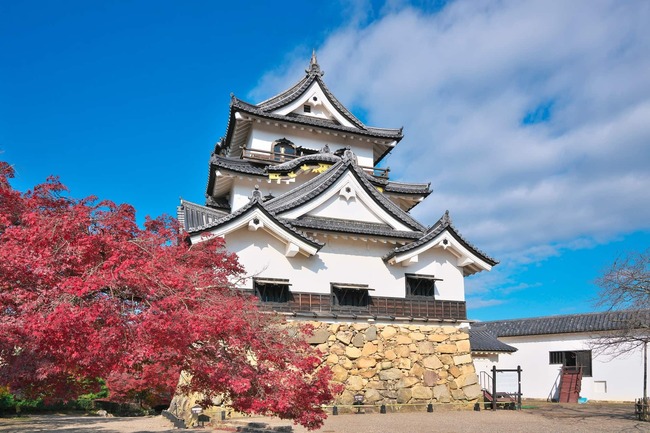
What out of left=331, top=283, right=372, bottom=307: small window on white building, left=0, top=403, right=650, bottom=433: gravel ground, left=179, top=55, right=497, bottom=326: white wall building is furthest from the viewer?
left=331, top=283, right=372, bottom=307: small window on white building

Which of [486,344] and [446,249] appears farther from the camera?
[486,344]

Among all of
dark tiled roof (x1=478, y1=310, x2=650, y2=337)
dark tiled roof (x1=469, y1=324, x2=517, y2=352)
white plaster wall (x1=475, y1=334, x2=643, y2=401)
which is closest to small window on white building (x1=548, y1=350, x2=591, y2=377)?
white plaster wall (x1=475, y1=334, x2=643, y2=401)

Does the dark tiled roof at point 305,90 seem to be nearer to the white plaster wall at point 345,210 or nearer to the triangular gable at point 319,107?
the triangular gable at point 319,107

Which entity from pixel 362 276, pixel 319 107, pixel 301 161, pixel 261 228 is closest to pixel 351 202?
pixel 362 276

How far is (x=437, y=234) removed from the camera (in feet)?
57.4

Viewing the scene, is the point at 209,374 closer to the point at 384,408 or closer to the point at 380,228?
the point at 384,408

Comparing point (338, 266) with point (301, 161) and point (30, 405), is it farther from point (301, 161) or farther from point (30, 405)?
point (30, 405)

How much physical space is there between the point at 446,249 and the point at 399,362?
4.24m

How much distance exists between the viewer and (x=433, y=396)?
1695cm

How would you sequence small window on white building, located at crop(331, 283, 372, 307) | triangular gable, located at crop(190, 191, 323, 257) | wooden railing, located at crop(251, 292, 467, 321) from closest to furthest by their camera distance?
triangular gable, located at crop(190, 191, 323, 257) < wooden railing, located at crop(251, 292, 467, 321) < small window on white building, located at crop(331, 283, 372, 307)

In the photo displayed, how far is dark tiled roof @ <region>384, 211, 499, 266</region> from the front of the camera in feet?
56.4

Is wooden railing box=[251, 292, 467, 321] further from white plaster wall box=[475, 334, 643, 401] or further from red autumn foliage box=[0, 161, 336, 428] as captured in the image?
white plaster wall box=[475, 334, 643, 401]

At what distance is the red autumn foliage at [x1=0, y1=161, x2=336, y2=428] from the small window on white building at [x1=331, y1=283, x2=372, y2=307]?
26.2 ft

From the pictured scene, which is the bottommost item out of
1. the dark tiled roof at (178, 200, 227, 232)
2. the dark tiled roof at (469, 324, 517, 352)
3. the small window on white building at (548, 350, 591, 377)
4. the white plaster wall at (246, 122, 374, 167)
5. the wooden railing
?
the small window on white building at (548, 350, 591, 377)
